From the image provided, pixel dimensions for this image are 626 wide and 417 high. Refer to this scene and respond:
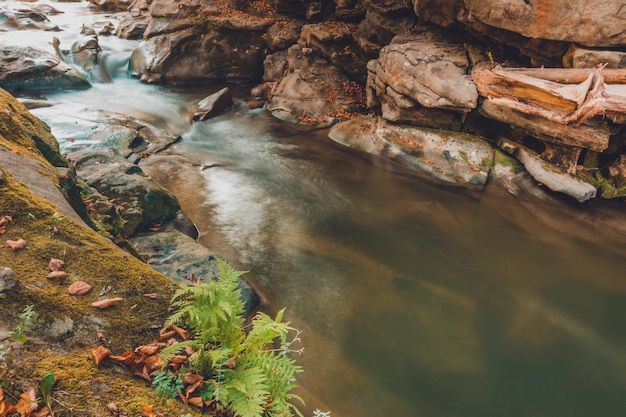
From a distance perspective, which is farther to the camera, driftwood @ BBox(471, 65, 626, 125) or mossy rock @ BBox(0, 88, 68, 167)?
driftwood @ BBox(471, 65, 626, 125)

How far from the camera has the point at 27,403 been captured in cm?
202

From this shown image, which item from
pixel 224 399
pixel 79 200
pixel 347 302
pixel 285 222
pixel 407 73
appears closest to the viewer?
pixel 224 399

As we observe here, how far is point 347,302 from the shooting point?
21.6 ft

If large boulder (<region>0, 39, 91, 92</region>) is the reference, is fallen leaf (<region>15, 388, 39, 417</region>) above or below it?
above

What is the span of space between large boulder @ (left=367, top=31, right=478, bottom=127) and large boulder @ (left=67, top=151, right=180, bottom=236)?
748 cm

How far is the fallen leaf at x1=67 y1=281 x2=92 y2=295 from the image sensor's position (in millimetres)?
2824

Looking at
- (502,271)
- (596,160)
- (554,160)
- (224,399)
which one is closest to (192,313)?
(224,399)

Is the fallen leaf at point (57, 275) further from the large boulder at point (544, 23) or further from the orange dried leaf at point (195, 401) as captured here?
the large boulder at point (544, 23)

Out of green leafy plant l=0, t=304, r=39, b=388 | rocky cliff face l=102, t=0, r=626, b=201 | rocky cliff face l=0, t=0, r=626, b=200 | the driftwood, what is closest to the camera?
green leafy plant l=0, t=304, r=39, b=388

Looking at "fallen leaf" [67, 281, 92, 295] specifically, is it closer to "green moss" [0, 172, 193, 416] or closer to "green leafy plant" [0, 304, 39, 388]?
"green moss" [0, 172, 193, 416]

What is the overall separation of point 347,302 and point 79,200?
4299 mm

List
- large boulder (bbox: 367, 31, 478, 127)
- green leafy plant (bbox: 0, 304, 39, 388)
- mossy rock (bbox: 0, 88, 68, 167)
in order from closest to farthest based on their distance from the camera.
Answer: green leafy plant (bbox: 0, 304, 39, 388)
mossy rock (bbox: 0, 88, 68, 167)
large boulder (bbox: 367, 31, 478, 127)

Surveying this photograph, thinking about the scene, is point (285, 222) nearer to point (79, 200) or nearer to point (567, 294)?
point (79, 200)

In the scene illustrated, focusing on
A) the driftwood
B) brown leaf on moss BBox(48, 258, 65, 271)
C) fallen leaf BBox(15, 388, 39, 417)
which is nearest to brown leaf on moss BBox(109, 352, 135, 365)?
fallen leaf BBox(15, 388, 39, 417)
